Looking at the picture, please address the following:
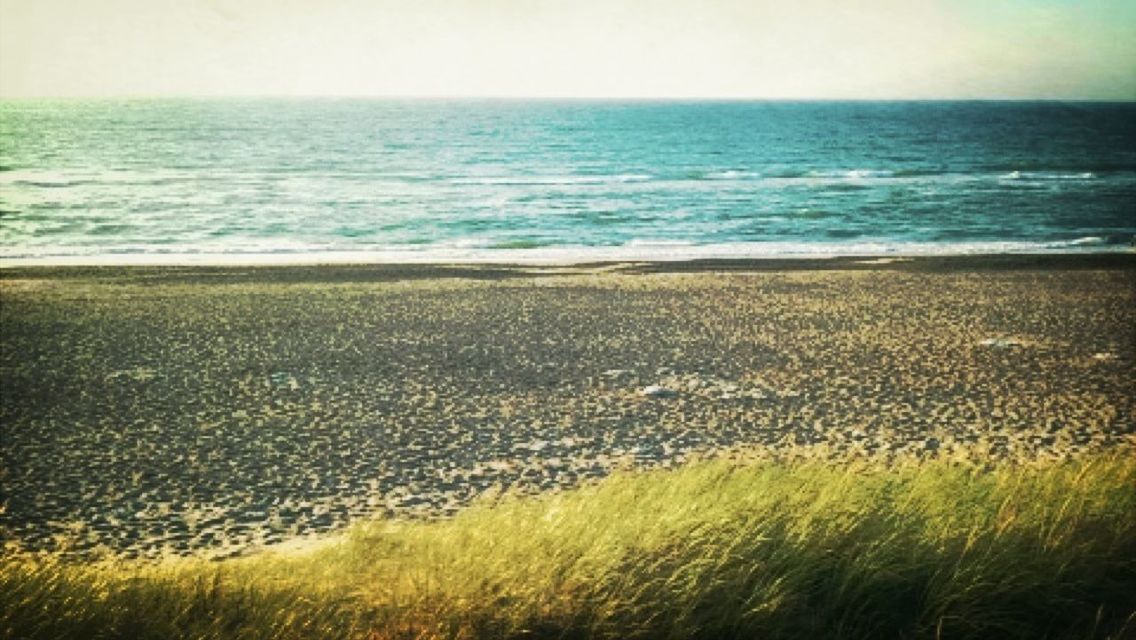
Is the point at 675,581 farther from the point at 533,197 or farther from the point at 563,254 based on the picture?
the point at 533,197

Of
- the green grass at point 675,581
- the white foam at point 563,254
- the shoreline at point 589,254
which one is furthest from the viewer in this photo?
the white foam at point 563,254

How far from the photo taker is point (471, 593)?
3477 millimetres

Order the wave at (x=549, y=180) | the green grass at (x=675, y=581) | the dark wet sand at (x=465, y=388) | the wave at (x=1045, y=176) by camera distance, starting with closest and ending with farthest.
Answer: the green grass at (x=675, y=581), the dark wet sand at (x=465, y=388), the wave at (x=549, y=180), the wave at (x=1045, y=176)

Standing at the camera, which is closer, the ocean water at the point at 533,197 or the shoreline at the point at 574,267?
the shoreline at the point at 574,267

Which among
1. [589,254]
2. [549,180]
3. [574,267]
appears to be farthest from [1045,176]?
[574,267]

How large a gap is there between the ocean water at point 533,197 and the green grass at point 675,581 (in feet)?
57.8

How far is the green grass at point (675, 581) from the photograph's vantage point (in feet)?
11.0

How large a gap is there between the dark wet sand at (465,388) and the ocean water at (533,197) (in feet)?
26.5

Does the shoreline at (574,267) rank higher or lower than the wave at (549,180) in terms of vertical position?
lower

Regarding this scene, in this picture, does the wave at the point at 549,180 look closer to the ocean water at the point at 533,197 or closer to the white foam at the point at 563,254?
the ocean water at the point at 533,197

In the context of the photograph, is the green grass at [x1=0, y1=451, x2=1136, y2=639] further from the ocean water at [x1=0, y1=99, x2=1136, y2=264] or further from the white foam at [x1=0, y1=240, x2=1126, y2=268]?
the ocean water at [x1=0, y1=99, x2=1136, y2=264]

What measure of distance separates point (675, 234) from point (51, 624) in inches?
969

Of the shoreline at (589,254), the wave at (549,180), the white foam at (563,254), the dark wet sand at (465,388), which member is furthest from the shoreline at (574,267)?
the wave at (549,180)

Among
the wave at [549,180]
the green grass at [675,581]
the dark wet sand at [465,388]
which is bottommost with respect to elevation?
the dark wet sand at [465,388]
